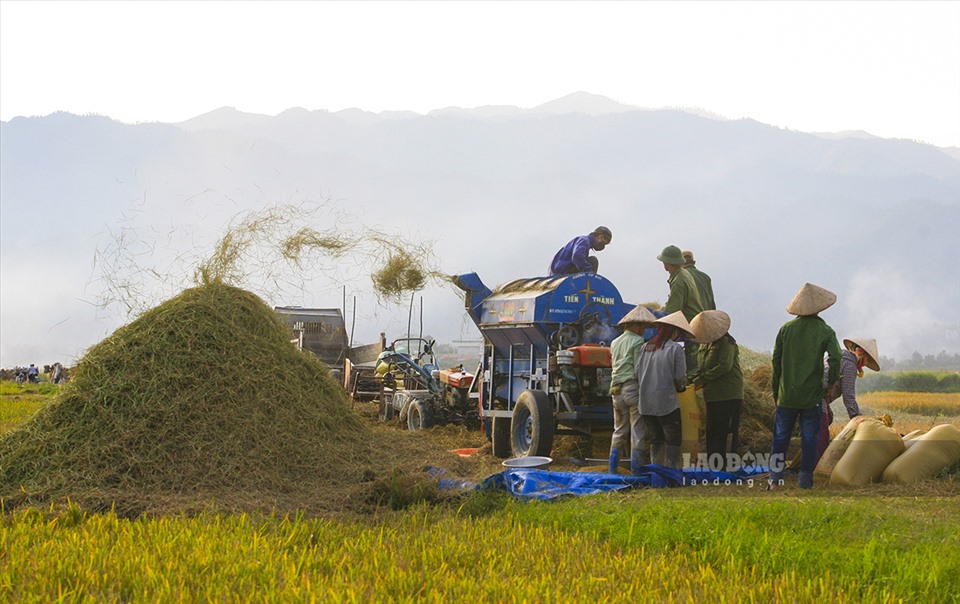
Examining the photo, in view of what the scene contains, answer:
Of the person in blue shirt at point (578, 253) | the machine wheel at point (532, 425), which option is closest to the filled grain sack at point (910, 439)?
the machine wheel at point (532, 425)

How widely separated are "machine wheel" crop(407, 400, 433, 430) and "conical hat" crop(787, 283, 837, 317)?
706 cm

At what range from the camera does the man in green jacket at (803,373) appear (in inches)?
336

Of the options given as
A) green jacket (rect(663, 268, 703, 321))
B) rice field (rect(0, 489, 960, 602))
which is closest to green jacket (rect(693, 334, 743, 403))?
green jacket (rect(663, 268, 703, 321))

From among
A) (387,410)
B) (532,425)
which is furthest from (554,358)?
(387,410)

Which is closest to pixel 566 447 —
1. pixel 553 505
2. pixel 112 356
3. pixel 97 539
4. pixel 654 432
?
pixel 654 432

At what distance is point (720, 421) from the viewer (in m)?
9.38

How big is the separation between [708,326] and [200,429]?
455cm

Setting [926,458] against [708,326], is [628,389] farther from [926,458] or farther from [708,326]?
[926,458]

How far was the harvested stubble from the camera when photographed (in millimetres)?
7840

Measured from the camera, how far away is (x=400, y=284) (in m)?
13.5

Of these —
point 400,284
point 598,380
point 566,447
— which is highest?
point 400,284

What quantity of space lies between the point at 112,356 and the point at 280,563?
4.37 m

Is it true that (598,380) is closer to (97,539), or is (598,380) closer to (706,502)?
(706,502)

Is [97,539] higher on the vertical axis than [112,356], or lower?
lower
